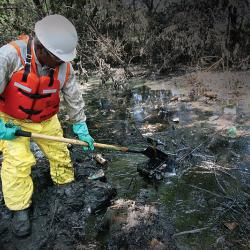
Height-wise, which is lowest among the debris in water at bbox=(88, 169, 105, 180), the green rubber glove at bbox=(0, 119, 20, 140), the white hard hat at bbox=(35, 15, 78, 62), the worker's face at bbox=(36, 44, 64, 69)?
the debris in water at bbox=(88, 169, 105, 180)

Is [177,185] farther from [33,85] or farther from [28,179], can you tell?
[33,85]

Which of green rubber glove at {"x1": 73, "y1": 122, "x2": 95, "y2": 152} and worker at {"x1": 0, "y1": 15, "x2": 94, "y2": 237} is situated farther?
green rubber glove at {"x1": 73, "y1": 122, "x2": 95, "y2": 152}

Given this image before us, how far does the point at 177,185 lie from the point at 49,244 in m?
1.40

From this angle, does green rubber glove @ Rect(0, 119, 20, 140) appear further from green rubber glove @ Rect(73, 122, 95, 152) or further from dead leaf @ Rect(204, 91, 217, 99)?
dead leaf @ Rect(204, 91, 217, 99)

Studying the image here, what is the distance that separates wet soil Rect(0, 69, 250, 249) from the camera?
110 inches

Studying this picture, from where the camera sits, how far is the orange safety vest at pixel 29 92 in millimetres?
2732

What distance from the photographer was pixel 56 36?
2645 millimetres

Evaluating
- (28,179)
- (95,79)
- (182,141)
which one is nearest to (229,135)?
(182,141)

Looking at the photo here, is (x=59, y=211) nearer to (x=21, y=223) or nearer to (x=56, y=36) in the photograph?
(x=21, y=223)

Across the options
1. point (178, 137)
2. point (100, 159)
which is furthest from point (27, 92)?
point (178, 137)

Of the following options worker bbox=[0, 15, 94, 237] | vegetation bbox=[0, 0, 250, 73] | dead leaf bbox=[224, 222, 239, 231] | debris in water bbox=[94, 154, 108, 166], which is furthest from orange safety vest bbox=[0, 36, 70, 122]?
vegetation bbox=[0, 0, 250, 73]

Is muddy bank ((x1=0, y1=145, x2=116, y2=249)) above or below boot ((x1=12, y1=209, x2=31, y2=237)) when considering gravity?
below

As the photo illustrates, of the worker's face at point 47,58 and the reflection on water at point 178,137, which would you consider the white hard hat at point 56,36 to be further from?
the reflection on water at point 178,137

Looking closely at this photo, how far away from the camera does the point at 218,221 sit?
291 cm
